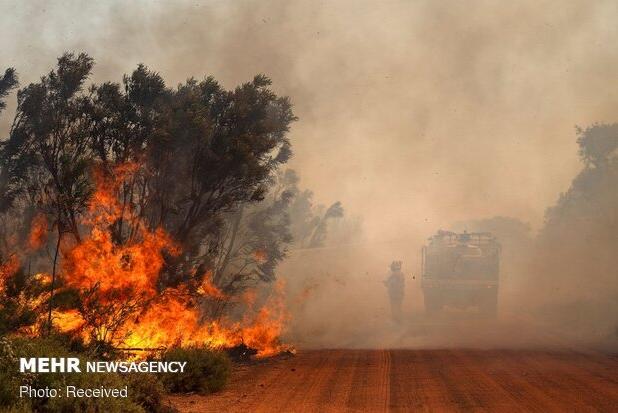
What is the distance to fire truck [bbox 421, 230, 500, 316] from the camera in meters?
26.4

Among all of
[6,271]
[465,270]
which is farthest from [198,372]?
[465,270]

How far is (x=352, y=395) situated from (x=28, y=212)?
21.0 meters

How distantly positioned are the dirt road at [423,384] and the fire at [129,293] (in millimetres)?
2274

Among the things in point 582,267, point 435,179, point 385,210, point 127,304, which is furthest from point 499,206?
point 127,304

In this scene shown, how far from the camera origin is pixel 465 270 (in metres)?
26.5

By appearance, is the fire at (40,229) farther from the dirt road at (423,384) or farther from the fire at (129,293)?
the dirt road at (423,384)

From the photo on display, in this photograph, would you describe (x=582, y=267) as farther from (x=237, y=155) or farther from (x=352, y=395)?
(x=352, y=395)

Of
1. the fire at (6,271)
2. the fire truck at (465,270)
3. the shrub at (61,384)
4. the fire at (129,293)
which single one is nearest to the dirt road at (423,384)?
the shrub at (61,384)

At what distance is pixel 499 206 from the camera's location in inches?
3359

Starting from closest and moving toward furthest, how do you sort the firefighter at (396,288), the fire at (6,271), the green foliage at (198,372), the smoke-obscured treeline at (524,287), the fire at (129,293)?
the green foliage at (198,372), the fire at (129,293), the fire at (6,271), the smoke-obscured treeline at (524,287), the firefighter at (396,288)

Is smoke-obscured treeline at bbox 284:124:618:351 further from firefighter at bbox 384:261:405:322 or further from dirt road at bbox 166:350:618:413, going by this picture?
dirt road at bbox 166:350:618:413

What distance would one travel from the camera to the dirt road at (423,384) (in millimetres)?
10330

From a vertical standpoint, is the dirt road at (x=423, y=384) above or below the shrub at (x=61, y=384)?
below

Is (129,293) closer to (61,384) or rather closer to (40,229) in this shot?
(40,229)
